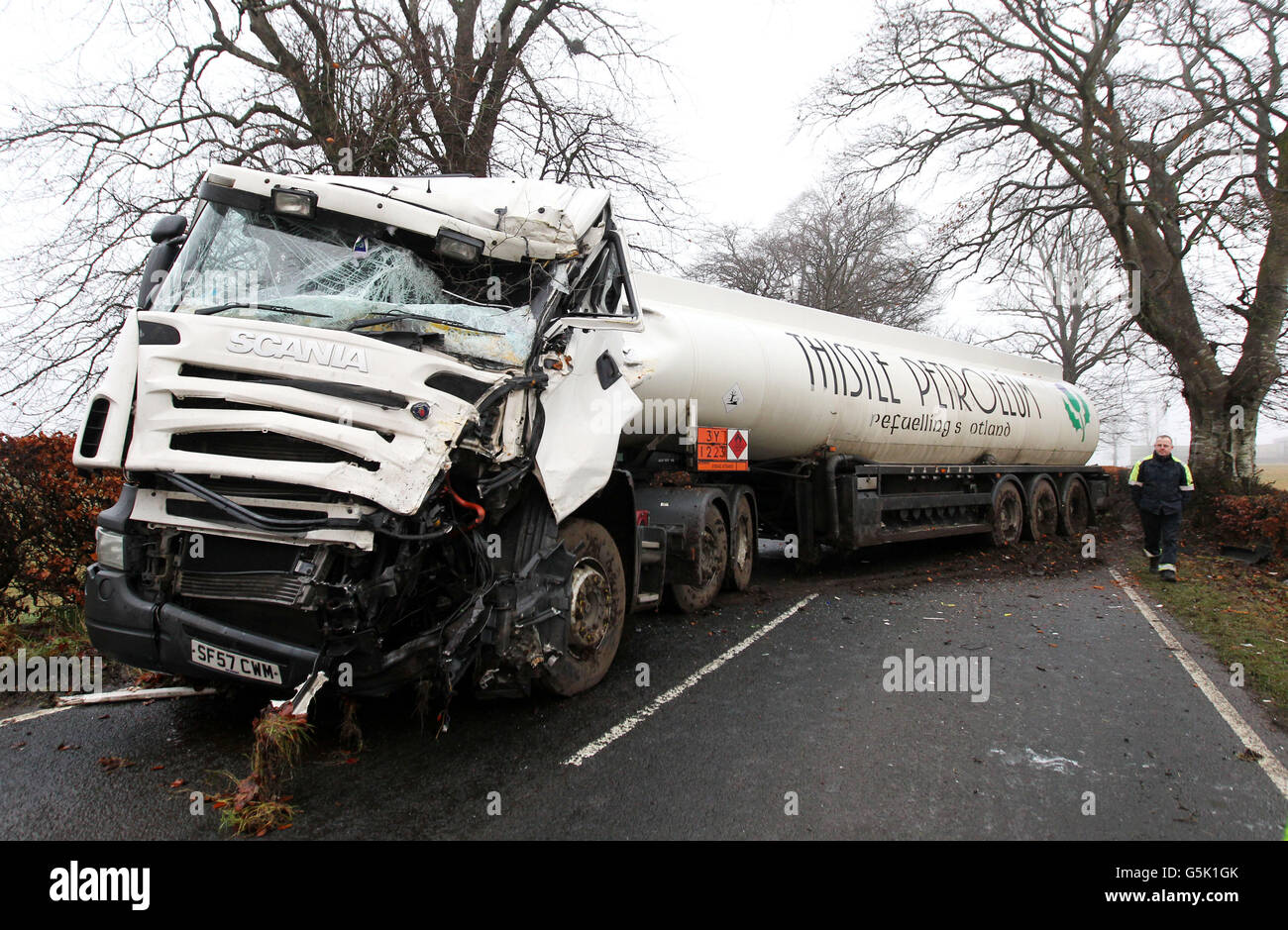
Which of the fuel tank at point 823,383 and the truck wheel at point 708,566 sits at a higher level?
the fuel tank at point 823,383

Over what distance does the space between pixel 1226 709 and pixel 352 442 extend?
5930 millimetres

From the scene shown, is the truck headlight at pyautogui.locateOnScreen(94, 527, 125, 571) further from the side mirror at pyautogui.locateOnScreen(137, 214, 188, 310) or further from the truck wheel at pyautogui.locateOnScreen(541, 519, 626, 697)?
the truck wheel at pyautogui.locateOnScreen(541, 519, 626, 697)

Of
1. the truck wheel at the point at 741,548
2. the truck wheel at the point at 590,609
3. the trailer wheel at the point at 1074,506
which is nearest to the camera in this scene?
the truck wheel at the point at 590,609

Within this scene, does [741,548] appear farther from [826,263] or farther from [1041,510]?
[826,263]

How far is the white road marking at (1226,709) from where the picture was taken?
4.35 m

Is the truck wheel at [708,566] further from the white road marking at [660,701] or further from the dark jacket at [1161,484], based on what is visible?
the dark jacket at [1161,484]

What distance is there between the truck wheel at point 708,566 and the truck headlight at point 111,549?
4.91 metres

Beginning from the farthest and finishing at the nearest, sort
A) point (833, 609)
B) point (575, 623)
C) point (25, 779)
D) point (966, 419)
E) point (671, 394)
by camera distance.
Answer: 1. point (966, 419)
2. point (833, 609)
3. point (671, 394)
4. point (575, 623)
5. point (25, 779)

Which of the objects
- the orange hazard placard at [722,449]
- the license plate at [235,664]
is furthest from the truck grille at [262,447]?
the orange hazard placard at [722,449]

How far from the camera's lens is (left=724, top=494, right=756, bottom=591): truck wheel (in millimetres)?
8758
